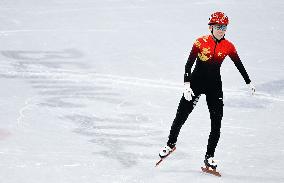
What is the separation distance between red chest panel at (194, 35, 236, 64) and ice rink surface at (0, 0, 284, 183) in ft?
4.64

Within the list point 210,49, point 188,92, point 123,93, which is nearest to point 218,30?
point 210,49

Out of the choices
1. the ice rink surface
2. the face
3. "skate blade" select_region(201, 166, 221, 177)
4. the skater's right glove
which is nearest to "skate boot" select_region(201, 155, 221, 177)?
"skate blade" select_region(201, 166, 221, 177)

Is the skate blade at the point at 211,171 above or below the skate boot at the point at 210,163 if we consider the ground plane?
below

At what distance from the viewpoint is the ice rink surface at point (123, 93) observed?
280 inches

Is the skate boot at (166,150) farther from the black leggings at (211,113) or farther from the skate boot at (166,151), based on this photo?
the black leggings at (211,113)

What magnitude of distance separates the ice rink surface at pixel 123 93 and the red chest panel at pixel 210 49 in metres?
Result: 1.41

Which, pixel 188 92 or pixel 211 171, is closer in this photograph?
pixel 188 92

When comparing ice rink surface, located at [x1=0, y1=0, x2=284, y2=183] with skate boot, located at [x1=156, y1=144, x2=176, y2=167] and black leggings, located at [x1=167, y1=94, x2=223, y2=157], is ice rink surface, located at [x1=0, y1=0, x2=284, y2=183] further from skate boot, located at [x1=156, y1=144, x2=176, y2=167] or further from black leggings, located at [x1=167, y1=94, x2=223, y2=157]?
black leggings, located at [x1=167, y1=94, x2=223, y2=157]

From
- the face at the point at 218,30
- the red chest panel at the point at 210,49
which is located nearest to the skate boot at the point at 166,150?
the red chest panel at the point at 210,49

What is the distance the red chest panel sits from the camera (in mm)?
6344

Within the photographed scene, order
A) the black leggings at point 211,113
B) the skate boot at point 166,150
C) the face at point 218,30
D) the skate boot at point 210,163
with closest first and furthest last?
the face at point 218,30
the black leggings at point 211,113
the skate boot at point 210,163
the skate boot at point 166,150

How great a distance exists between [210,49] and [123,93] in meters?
3.96

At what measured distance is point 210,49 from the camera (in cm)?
635

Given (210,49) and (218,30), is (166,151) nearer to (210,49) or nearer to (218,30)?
(210,49)
